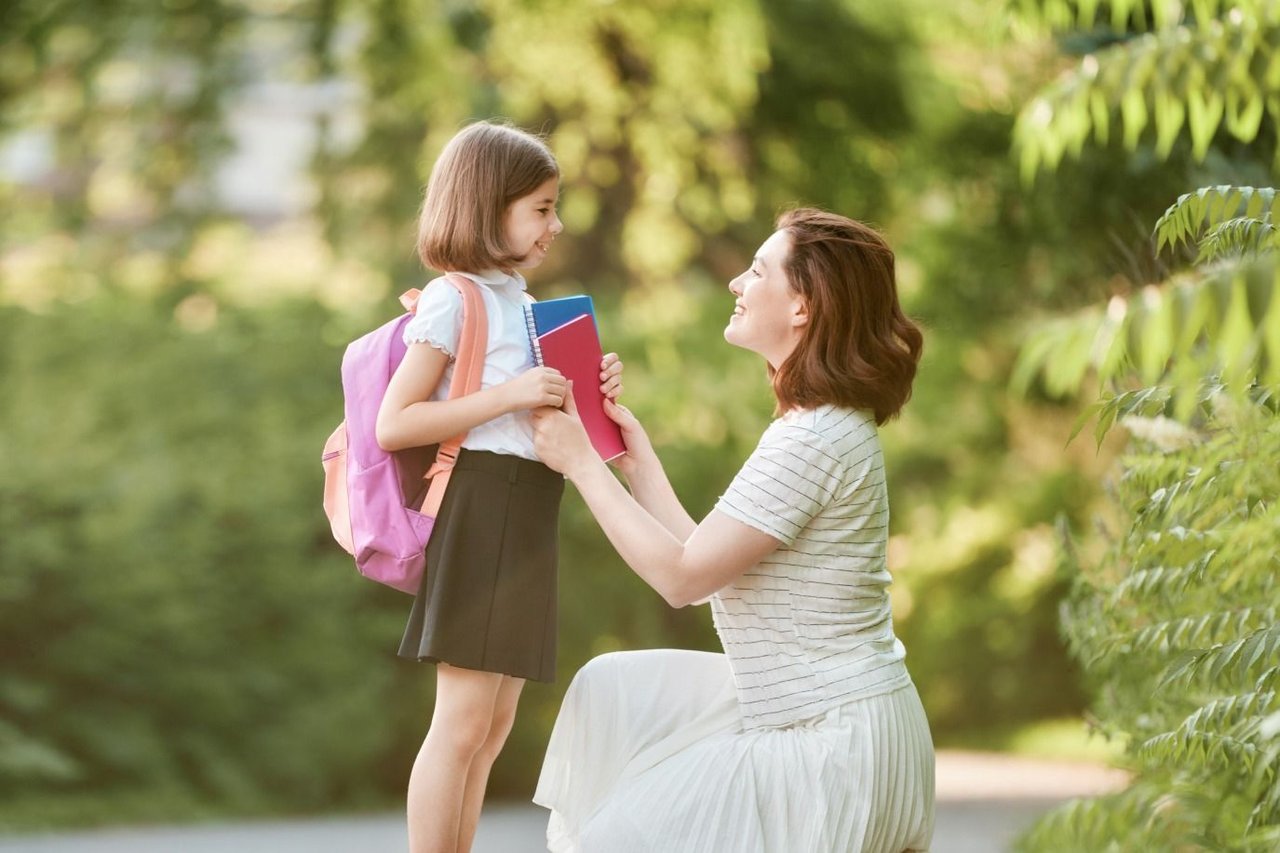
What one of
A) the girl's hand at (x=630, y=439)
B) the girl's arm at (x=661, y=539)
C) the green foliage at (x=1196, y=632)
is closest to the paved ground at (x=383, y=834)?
the green foliage at (x=1196, y=632)

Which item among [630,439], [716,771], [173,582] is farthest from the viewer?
[173,582]

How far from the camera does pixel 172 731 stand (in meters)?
7.27

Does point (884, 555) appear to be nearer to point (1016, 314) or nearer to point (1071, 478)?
point (1016, 314)

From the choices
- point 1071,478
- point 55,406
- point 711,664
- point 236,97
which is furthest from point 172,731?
point 1071,478

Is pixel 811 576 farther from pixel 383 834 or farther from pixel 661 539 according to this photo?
pixel 383 834

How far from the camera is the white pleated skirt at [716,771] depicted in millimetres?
2832

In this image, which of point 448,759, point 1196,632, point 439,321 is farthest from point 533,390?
point 1196,632

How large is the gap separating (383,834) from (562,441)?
431 cm

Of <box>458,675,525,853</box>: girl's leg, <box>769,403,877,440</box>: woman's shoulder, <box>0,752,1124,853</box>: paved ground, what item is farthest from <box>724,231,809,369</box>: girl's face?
<box>0,752,1124,853</box>: paved ground

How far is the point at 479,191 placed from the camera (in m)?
3.05

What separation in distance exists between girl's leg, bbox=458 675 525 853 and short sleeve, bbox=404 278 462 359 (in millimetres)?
678

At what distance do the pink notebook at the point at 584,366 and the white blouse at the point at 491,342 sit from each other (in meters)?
0.08

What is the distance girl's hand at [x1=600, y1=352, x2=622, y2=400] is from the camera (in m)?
3.13

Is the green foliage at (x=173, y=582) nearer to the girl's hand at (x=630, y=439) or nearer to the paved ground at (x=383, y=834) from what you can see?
the paved ground at (x=383, y=834)
